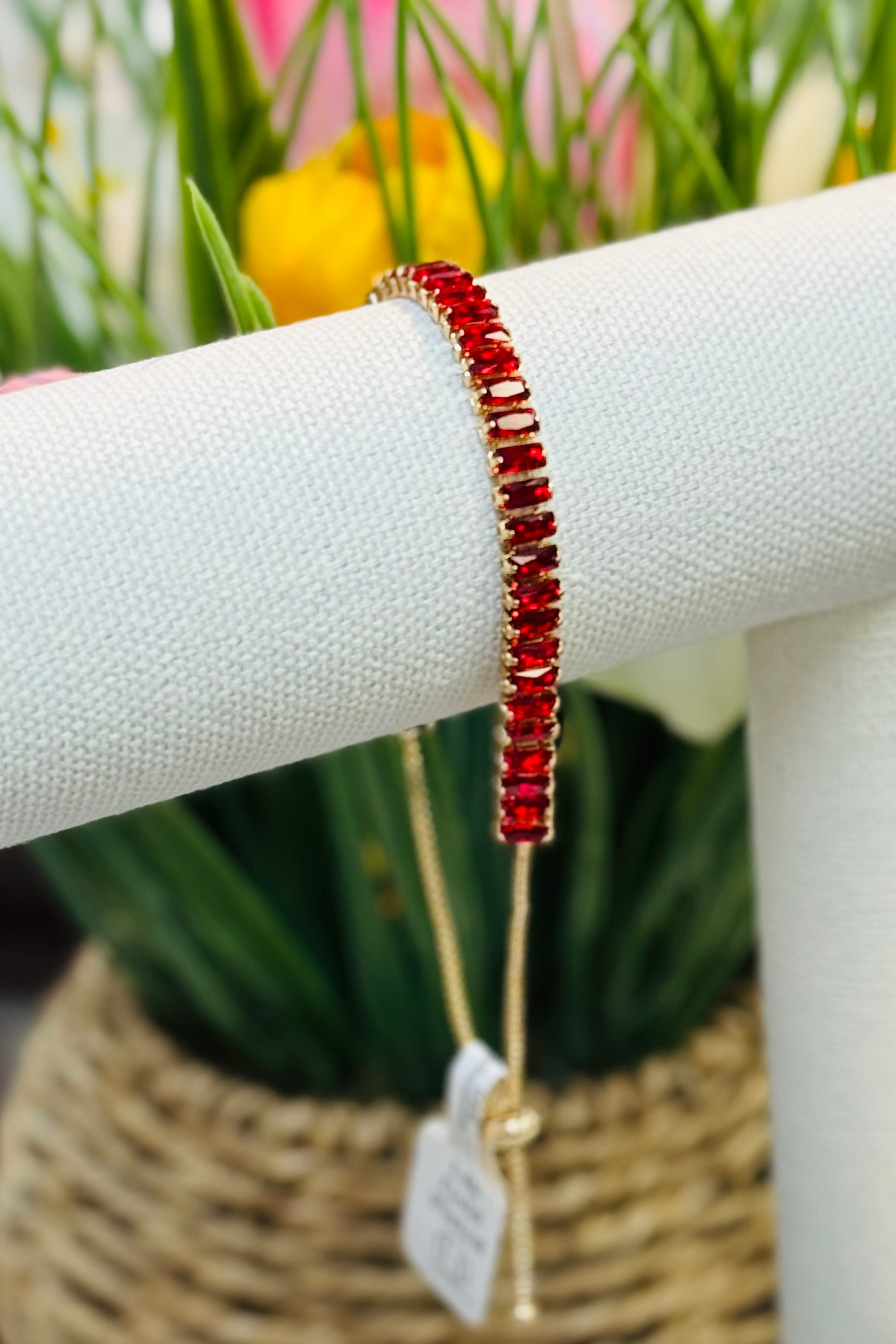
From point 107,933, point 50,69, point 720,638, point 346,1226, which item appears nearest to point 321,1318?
point 346,1226

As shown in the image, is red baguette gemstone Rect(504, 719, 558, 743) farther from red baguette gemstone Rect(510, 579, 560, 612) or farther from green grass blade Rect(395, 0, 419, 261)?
green grass blade Rect(395, 0, 419, 261)

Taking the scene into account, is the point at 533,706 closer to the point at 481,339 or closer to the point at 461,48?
the point at 481,339

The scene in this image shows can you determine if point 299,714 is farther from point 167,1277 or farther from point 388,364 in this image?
point 167,1277

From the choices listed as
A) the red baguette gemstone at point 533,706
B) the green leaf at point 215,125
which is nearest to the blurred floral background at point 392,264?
the green leaf at point 215,125

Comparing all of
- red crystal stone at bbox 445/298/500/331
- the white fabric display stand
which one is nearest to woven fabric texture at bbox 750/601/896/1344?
the white fabric display stand

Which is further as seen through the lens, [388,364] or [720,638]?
[720,638]

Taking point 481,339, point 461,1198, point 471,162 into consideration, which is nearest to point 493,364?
point 481,339
